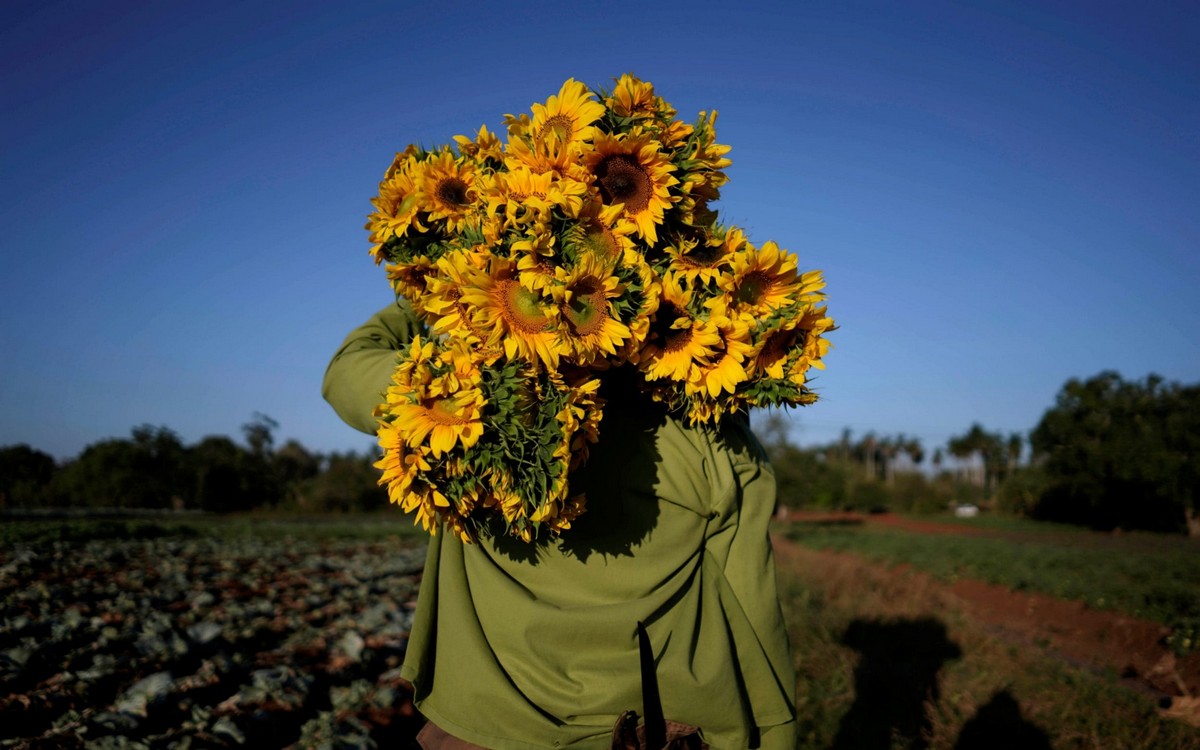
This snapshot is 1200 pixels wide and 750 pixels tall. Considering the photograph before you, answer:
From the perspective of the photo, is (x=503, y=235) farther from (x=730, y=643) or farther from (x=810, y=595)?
(x=810, y=595)

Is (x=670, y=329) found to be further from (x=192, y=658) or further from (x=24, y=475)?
(x=24, y=475)

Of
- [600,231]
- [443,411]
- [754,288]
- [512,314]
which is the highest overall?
[600,231]

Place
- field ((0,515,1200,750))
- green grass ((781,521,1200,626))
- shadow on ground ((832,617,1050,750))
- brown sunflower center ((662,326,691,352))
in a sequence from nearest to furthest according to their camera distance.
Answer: brown sunflower center ((662,326,691,352)), field ((0,515,1200,750)), shadow on ground ((832,617,1050,750)), green grass ((781,521,1200,626))

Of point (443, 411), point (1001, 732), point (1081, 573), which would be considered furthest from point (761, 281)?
point (1081, 573)

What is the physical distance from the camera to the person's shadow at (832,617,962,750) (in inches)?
222

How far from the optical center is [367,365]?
2002 mm

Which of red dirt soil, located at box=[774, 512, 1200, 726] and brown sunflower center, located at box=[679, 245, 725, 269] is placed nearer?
brown sunflower center, located at box=[679, 245, 725, 269]

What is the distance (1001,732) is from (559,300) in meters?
5.75

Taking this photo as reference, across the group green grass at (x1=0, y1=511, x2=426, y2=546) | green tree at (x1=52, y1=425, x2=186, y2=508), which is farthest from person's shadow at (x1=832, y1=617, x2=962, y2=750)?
green tree at (x1=52, y1=425, x2=186, y2=508)

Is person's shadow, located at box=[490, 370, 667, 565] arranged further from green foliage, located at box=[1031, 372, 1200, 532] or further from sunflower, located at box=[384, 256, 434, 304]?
green foliage, located at box=[1031, 372, 1200, 532]

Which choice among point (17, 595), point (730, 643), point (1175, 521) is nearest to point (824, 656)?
point (730, 643)

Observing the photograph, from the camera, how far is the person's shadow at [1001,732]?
534cm

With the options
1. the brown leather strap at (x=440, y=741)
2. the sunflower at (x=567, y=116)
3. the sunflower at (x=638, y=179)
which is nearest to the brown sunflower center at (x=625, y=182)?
the sunflower at (x=638, y=179)

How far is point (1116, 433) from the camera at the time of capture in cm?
3881
